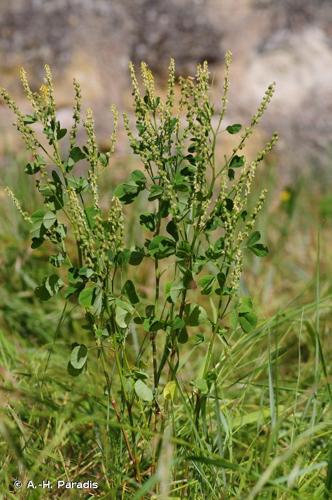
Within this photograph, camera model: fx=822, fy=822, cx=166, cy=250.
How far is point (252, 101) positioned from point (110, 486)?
2.20m

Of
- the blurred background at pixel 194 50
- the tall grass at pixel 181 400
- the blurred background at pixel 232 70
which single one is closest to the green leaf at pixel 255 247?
the tall grass at pixel 181 400

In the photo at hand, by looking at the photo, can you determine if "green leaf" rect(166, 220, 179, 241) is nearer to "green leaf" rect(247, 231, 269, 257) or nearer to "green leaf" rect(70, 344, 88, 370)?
"green leaf" rect(247, 231, 269, 257)

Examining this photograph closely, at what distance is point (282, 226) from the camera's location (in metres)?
3.14

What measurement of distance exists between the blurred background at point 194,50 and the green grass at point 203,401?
35 cm

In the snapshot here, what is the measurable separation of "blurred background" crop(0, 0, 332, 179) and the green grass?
35 centimetres

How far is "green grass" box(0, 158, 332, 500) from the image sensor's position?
4.71 ft

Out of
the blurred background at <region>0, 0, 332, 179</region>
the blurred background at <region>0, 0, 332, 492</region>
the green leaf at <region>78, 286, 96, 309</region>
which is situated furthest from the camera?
the blurred background at <region>0, 0, 332, 179</region>

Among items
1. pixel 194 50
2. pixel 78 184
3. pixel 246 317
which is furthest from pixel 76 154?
pixel 194 50

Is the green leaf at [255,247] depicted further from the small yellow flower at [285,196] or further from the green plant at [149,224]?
the small yellow flower at [285,196]

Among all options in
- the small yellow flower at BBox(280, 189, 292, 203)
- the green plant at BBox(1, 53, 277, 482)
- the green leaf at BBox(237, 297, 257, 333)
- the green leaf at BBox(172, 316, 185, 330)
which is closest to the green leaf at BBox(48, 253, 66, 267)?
the green plant at BBox(1, 53, 277, 482)

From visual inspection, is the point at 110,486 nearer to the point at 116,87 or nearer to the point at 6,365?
the point at 6,365

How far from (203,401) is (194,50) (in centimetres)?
214

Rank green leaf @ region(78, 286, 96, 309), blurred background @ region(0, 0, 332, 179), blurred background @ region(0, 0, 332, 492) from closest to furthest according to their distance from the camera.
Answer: green leaf @ region(78, 286, 96, 309) < blurred background @ region(0, 0, 332, 492) < blurred background @ region(0, 0, 332, 179)

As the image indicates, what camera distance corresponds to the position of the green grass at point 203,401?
1437 millimetres
